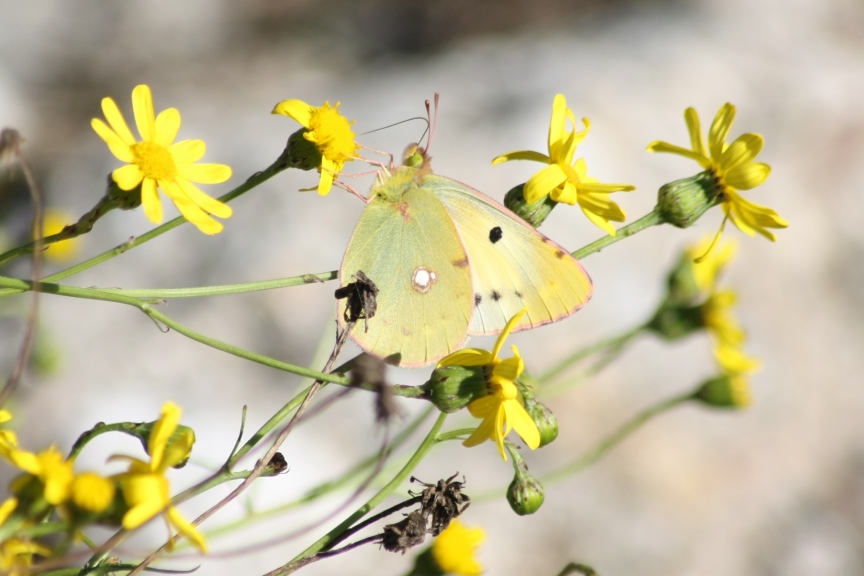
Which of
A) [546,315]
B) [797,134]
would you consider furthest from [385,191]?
[797,134]

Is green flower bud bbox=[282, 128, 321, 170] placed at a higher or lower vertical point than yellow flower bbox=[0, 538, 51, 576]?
higher

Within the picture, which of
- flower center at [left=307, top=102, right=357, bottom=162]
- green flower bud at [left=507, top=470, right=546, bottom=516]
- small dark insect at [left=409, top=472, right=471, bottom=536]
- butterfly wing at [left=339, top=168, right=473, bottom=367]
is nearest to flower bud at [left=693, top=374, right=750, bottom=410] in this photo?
butterfly wing at [left=339, top=168, right=473, bottom=367]

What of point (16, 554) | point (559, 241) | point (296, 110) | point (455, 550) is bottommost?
point (16, 554)

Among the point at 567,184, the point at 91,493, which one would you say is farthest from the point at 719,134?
the point at 91,493

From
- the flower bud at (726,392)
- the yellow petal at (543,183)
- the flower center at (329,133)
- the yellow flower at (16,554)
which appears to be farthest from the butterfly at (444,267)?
the flower bud at (726,392)

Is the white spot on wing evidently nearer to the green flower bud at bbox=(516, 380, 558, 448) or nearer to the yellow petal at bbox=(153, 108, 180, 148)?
the green flower bud at bbox=(516, 380, 558, 448)

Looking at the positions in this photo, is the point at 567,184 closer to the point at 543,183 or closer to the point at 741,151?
the point at 543,183

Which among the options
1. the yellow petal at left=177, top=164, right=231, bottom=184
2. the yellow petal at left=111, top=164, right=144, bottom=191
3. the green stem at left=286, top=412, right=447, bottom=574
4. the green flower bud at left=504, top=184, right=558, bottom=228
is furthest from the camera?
the green flower bud at left=504, top=184, right=558, bottom=228

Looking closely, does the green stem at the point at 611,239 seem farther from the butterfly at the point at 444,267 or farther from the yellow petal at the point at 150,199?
the yellow petal at the point at 150,199
